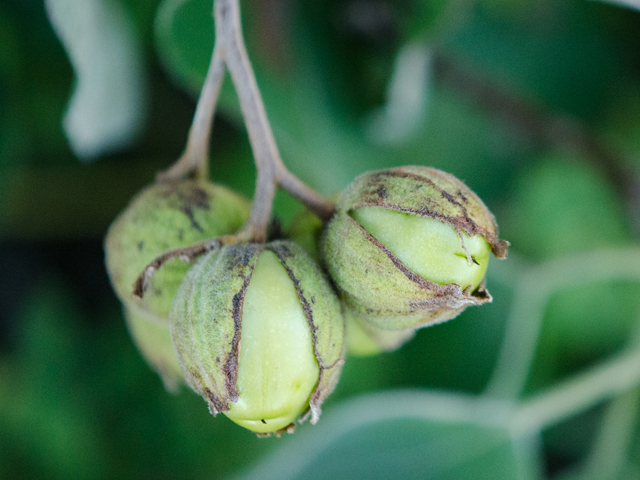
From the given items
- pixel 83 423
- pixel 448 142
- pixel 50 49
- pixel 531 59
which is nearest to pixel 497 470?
pixel 448 142

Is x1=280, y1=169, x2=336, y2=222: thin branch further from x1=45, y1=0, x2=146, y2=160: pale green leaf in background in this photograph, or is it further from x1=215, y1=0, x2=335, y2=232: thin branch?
x1=45, y1=0, x2=146, y2=160: pale green leaf in background

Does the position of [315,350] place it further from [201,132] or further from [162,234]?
[201,132]

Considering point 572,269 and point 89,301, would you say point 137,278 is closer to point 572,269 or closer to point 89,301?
point 89,301

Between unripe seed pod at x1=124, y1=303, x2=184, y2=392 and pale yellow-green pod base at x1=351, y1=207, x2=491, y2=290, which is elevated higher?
pale yellow-green pod base at x1=351, y1=207, x2=491, y2=290

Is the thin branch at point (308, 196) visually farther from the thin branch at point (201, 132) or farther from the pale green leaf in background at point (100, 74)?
the pale green leaf in background at point (100, 74)

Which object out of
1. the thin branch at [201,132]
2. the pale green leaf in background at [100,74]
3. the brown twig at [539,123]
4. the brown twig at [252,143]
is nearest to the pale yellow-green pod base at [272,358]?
the brown twig at [252,143]

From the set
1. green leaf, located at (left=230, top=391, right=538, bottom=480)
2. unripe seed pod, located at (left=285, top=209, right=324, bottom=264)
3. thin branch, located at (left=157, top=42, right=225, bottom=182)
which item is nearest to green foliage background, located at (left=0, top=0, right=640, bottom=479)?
green leaf, located at (left=230, top=391, right=538, bottom=480)

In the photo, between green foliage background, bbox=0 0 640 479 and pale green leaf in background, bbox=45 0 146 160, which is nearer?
pale green leaf in background, bbox=45 0 146 160

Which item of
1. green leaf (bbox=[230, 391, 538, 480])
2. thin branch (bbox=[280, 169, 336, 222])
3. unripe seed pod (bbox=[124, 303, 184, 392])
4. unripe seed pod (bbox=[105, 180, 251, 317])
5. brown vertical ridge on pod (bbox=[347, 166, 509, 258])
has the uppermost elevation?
brown vertical ridge on pod (bbox=[347, 166, 509, 258])
